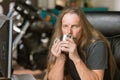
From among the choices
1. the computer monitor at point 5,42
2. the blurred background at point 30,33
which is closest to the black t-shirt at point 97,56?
the computer monitor at point 5,42

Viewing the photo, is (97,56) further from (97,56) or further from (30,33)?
(30,33)

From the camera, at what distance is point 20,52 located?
11.9 feet

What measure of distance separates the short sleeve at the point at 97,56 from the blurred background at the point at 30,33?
5.57ft

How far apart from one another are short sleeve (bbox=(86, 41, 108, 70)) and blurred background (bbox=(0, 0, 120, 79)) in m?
1.70

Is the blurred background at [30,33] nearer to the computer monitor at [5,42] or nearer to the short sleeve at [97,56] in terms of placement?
the short sleeve at [97,56]

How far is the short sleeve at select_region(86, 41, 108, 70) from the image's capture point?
5.29 feet

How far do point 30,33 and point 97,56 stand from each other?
82.0 inches

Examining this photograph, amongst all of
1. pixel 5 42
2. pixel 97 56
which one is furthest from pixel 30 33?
pixel 5 42

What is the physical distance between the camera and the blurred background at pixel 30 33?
10.9 ft

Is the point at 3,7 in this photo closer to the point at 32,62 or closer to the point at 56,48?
the point at 32,62

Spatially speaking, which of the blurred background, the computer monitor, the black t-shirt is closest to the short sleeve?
the black t-shirt

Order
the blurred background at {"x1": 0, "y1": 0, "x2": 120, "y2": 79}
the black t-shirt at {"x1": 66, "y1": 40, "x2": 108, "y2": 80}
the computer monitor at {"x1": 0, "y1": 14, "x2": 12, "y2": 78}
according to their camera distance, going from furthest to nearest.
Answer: the blurred background at {"x1": 0, "y1": 0, "x2": 120, "y2": 79} < the black t-shirt at {"x1": 66, "y1": 40, "x2": 108, "y2": 80} < the computer monitor at {"x1": 0, "y1": 14, "x2": 12, "y2": 78}

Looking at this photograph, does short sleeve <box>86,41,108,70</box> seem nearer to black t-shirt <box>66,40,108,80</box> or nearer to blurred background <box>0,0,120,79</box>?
black t-shirt <box>66,40,108,80</box>

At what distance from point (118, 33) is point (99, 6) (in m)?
2.14
